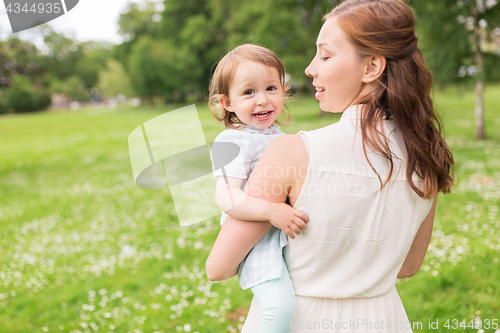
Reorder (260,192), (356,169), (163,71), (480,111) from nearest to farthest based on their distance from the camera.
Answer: (356,169)
(260,192)
(480,111)
(163,71)

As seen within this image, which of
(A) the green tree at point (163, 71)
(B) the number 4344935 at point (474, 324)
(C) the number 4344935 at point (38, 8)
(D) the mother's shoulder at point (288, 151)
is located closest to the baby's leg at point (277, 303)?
(D) the mother's shoulder at point (288, 151)

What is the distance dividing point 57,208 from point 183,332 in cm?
591

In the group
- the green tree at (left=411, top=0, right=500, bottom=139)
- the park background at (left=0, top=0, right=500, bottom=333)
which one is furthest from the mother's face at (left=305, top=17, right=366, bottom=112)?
the green tree at (left=411, top=0, right=500, bottom=139)

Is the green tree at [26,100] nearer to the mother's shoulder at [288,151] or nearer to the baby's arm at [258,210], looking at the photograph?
the baby's arm at [258,210]

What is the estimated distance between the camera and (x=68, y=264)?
5.34m

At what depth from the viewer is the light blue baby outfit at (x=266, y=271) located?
1308 mm

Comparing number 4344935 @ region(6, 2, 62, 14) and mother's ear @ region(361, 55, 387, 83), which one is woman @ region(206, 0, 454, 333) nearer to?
mother's ear @ region(361, 55, 387, 83)

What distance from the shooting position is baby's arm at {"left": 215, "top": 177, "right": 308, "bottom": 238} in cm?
119

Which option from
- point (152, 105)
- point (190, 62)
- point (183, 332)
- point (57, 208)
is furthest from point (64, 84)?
point (183, 332)

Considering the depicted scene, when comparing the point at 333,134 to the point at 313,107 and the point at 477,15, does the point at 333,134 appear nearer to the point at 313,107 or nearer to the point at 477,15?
the point at 477,15

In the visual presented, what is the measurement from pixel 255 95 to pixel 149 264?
14.2ft

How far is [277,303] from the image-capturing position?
4.28 ft

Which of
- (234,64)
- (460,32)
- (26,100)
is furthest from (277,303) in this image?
(26,100)

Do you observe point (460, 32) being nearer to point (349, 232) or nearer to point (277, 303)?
point (349, 232)
